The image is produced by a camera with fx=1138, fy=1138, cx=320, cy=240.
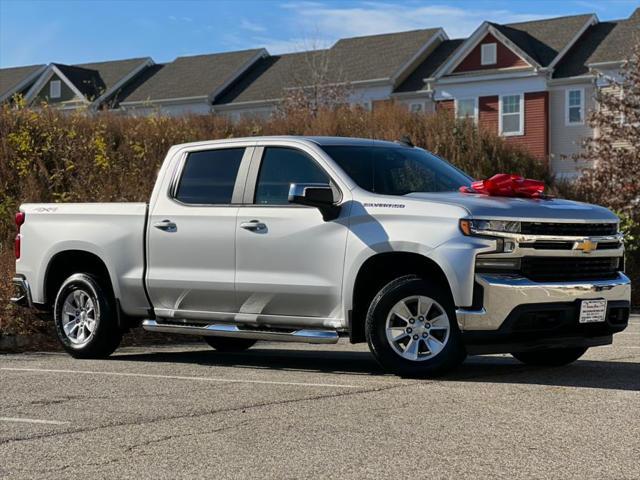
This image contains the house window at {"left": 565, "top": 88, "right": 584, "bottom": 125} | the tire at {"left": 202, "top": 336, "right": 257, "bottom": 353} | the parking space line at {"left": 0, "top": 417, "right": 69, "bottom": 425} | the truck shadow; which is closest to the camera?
the parking space line at {"left": 0, "top": 417, "right": 69, "bottom": 425}

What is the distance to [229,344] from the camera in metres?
12.0

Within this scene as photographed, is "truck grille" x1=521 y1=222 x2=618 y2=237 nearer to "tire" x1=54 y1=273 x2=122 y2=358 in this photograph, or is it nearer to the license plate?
the license plate

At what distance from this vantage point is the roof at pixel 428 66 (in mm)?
49094

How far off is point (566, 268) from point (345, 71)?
42.7 metres

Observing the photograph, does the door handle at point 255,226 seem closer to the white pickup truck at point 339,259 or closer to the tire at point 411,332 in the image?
the white pickup truck at point 339,259

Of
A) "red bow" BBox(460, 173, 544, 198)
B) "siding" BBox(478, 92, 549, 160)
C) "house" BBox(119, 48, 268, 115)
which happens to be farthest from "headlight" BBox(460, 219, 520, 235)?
"house" BBox(119, 48, 268, 115)

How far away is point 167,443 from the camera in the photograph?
6457 millimetres

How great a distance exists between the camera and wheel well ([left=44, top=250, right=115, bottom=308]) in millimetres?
11102

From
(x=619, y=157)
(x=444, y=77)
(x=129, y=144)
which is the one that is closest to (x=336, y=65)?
(x=444, y=77)

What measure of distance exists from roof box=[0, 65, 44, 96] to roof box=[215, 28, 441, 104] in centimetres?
1400

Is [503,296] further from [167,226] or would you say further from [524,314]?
[167,226]

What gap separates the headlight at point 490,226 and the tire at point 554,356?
186cm

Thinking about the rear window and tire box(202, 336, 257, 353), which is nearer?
the rear window

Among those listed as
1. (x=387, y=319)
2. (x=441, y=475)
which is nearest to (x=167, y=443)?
(x=441, y=475)
